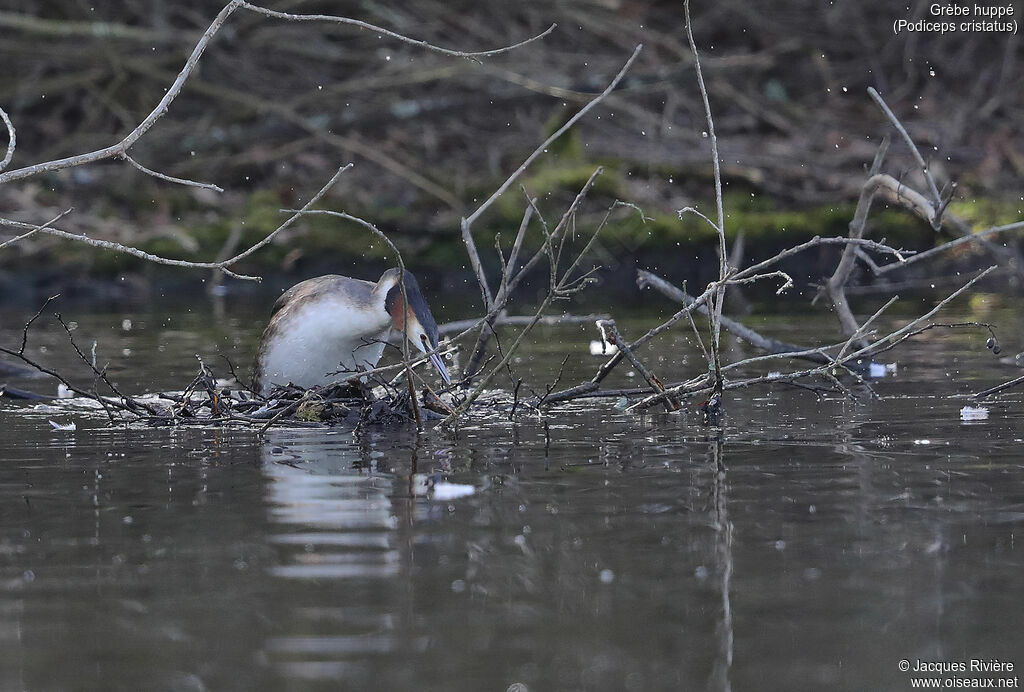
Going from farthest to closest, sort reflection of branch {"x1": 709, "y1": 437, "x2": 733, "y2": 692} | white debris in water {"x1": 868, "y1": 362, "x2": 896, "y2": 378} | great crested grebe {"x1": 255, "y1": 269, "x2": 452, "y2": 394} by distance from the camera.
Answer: white debris in water {"x1": 868, "y1": 362, "x2": 896, "y2": 378} < great crested grebe {"x1": 255, "y1": 269, "x2": 452, "y2": 394} < reflection of branch {"x1": 709, "y1": 437, "x2": 733, "y2": 692}

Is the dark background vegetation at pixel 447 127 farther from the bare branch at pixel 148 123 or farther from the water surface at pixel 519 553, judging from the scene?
the bare branch at pixel 148 123

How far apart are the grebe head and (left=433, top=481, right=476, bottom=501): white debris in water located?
162 cm

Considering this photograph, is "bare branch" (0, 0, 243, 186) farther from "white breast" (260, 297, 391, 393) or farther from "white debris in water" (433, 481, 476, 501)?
"white breast" (260, 297, 391, 393)

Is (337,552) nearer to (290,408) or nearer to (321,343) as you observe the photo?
(290,408)

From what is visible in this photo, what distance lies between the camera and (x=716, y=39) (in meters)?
20.0

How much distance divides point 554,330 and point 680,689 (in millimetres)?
8571

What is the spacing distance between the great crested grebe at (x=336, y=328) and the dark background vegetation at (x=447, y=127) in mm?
7217

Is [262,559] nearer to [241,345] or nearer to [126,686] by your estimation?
[126,686]

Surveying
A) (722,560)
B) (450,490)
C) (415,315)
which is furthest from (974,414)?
(722,560)

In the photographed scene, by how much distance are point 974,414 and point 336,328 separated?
2.81 meters

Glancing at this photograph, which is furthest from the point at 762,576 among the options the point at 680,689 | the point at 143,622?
the point at 143,622

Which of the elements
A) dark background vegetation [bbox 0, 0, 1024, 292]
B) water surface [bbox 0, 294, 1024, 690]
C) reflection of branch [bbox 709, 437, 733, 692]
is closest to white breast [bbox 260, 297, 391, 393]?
water surface [bbox 0, 294, 1024, 690]

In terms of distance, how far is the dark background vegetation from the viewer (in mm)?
14844

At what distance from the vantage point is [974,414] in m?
6.43
